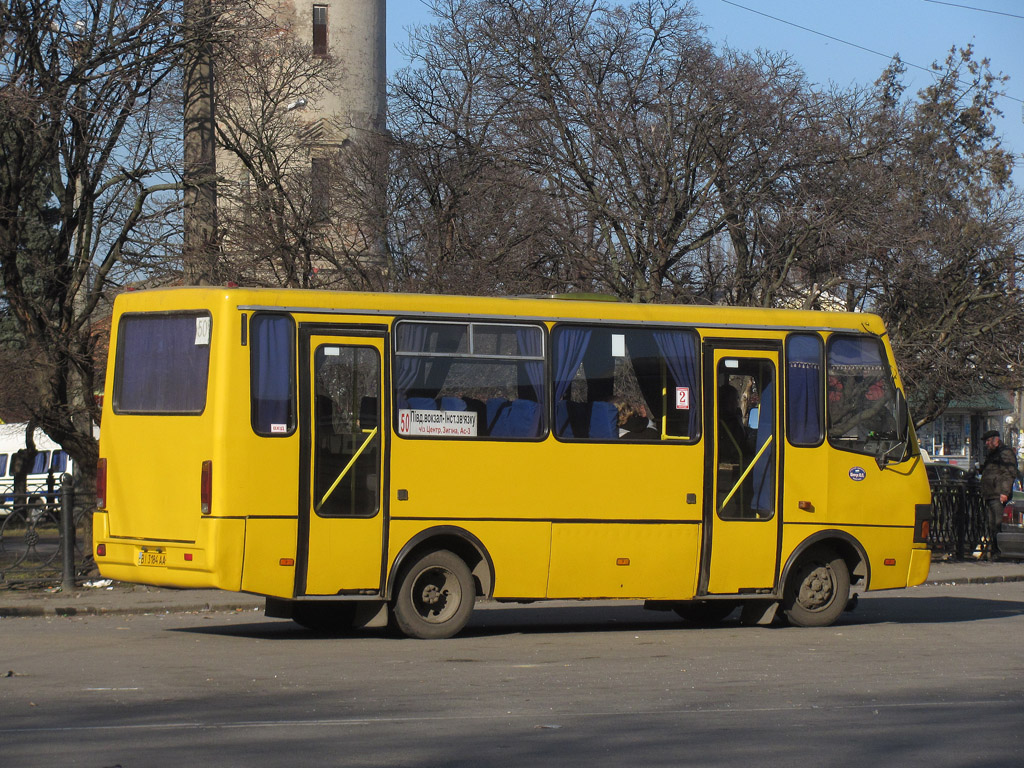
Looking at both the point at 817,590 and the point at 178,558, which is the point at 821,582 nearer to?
the point at 817,590

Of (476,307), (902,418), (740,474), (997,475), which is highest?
(476,307)

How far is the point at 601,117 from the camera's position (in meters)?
21.9

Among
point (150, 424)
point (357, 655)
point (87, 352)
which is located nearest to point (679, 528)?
point (357, 655)

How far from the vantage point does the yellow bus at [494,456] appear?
36.8ft

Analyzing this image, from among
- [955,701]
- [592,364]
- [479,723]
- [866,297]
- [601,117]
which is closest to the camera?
[479,723]

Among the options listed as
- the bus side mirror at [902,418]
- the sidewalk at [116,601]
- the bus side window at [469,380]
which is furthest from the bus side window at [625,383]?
the sidewalk at [116,601]

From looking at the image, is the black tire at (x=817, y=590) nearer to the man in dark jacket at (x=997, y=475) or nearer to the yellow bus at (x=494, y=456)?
the yellow bus at (x=494, y=456)

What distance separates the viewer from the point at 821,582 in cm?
1323

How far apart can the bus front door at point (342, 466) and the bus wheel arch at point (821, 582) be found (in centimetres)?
428

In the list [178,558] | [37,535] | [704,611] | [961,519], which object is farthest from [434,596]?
[961,519]

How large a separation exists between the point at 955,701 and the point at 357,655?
4.62 meters

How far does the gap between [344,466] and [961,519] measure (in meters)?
14.6

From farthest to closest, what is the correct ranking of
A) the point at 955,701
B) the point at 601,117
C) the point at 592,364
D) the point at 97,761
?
the point at 601,117, the point at 592,364, the point at 955,701, the point at 97,761

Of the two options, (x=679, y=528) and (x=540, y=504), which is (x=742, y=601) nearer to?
(x=679, y=528)
